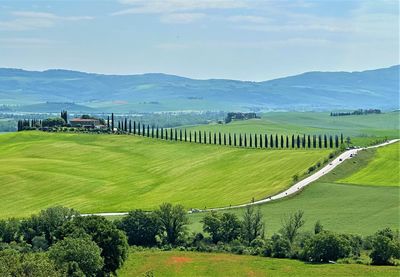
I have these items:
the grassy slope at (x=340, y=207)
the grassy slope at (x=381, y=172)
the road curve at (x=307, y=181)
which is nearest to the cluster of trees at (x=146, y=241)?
the grassy slope at (x=340, y=207)

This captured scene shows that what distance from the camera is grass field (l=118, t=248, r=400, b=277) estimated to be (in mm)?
87188

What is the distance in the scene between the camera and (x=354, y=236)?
99750 mm

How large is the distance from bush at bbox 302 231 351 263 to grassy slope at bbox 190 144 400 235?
13.3 metres

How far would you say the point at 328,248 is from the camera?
9444 cm

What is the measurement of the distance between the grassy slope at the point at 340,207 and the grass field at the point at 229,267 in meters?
16.4

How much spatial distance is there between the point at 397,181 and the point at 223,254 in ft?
205

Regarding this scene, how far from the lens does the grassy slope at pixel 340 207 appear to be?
11344 cm

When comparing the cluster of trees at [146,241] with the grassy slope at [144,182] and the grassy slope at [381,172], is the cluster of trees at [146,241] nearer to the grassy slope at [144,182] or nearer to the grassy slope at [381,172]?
the grassy slope at [144,182]

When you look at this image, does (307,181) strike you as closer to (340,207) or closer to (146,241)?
(340,207)

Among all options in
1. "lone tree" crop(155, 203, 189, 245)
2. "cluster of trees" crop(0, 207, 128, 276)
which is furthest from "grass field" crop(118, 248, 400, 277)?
"lone tree" crop(155, 203, 189, 245)

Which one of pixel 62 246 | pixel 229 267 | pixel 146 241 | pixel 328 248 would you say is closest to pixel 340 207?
pixel 328 248

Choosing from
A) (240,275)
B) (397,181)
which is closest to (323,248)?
(240,275)

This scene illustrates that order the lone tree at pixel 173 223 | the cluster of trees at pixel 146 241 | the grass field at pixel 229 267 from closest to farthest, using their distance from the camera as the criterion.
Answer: the cluster of trees at pixel 146 241
the grass field at pixel 229 267
the lone tree at pixel 173 223

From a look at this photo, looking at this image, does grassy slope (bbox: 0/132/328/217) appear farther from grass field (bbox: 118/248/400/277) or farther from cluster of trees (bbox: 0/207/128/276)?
grass field (bbox: 118/248/400/277)
